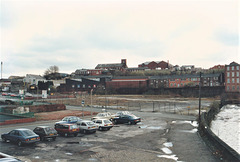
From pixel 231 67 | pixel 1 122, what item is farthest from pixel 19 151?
pixel 231 67

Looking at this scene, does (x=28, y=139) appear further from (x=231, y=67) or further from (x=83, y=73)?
(x=83, y=73)

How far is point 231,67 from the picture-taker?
100750mm

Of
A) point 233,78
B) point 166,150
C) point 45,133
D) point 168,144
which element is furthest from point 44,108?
point 233,78

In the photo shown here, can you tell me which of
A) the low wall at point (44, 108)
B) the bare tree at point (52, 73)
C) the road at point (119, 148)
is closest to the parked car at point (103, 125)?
the road at point (119, 148)

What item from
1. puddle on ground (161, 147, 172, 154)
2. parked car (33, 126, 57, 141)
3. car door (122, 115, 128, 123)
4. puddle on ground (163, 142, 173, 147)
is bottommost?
puddle on ground (163, 142, 173, 147)

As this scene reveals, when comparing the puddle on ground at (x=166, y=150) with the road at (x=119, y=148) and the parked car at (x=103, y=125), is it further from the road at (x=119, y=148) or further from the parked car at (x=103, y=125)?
the parked car at (x=103, y=125)

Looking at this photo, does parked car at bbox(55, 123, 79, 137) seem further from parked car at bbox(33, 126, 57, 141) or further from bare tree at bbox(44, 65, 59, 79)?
bare tree at bbox(44, 65, 59, 79)

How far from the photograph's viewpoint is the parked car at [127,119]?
33.6m

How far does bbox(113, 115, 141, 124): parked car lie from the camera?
33562 mm

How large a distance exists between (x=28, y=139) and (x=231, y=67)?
102 metres

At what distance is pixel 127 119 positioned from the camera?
112ft

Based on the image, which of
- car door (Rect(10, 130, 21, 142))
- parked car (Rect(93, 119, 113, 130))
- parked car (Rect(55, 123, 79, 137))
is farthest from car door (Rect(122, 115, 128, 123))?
car door (Rect(10, 130, 21, 142))

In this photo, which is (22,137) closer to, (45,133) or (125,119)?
(45,133)

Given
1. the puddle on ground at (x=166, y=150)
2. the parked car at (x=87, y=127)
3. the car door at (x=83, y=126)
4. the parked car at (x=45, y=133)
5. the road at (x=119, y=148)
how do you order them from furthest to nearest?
the car door at (x=83, y=126) < the parked car at (x=87, y=127) < the parked car at (x=45, y=133) < the puddle on ground at (x=166, y=150) < the road at (x=119, y=148)
